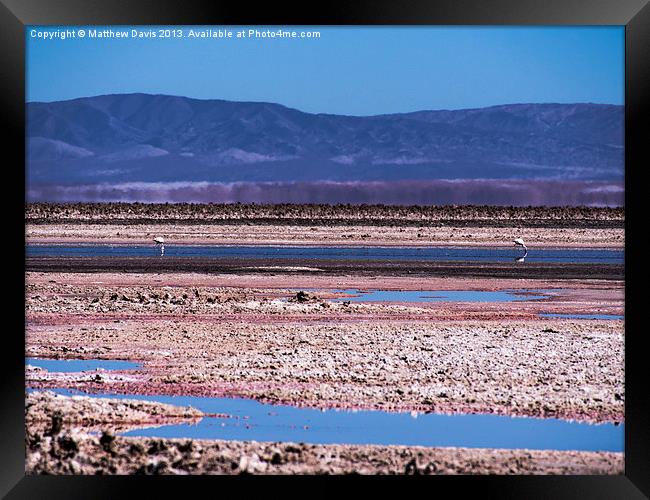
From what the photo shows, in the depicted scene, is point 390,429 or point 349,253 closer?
point 390,429

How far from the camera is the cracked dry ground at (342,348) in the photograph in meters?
12.0

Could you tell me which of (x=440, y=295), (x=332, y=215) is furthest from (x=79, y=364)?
(x=332, y=215)

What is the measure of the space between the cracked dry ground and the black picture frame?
3839 millimetres

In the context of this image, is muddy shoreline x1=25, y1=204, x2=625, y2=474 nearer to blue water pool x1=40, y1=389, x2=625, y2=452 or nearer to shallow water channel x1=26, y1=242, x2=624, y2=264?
blue water pool x1=40, y1=389, x2=625, y2=452

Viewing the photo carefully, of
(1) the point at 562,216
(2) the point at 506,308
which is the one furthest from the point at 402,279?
(1) the point at 562,216

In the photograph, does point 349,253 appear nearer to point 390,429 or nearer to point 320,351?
point 320,351

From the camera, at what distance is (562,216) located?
3698 inches

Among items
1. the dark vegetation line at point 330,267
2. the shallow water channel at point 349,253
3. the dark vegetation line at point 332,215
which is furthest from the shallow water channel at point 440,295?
the dark vegetation line at point 332,215
